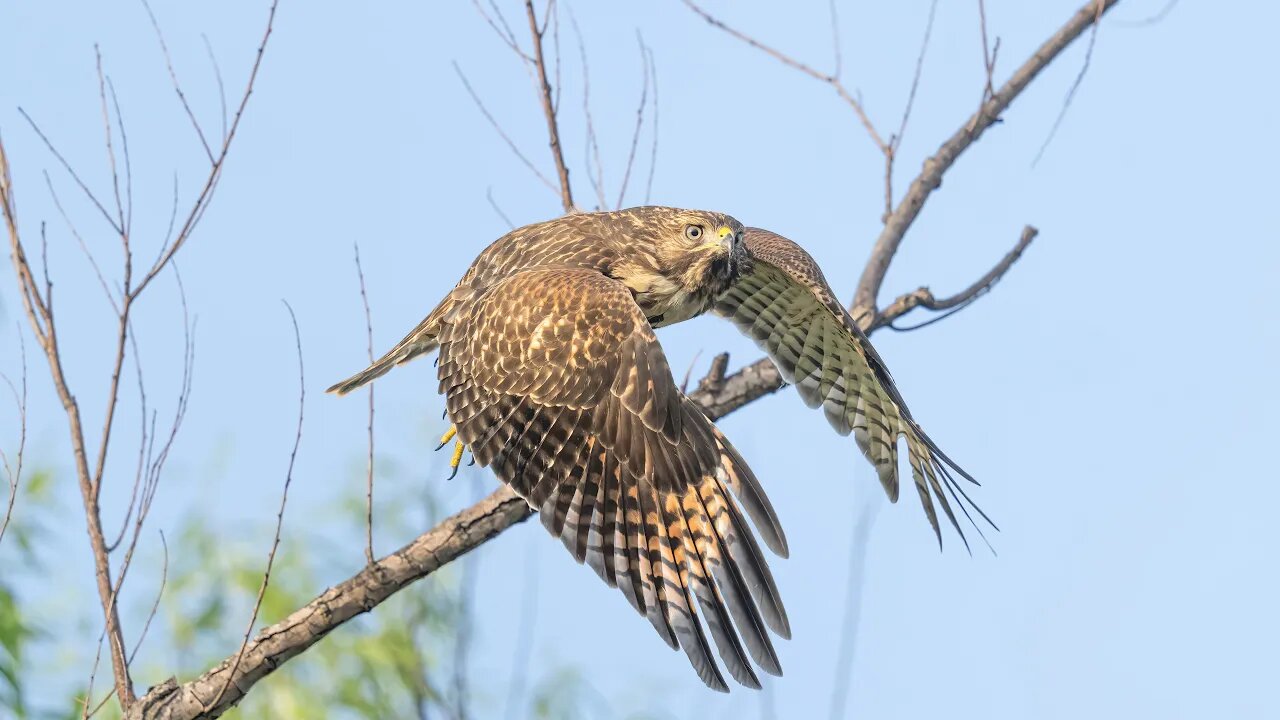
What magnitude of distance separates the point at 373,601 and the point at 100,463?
984mm

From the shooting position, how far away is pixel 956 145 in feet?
17.3

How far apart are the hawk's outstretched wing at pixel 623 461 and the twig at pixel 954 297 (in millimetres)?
1415

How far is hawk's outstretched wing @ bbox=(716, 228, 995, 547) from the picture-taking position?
16.3 feet

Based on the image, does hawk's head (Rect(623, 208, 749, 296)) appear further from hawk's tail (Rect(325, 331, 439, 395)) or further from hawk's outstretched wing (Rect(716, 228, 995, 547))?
hawk's tail (Rect(325, 331, 439, 395))

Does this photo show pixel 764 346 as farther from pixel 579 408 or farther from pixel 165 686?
pixel 165 686

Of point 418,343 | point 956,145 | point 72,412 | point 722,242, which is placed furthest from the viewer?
point 956,145

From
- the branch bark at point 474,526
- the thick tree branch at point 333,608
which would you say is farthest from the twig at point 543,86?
the thick tree branch at point 333,608

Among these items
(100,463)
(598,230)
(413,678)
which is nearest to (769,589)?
(413,678)

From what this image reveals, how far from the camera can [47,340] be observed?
3645 mm

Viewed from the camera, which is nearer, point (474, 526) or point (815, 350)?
point (474, 526)

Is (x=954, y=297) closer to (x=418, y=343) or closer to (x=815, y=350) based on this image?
(x=815, y=350)

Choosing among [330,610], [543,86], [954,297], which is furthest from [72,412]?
[954,297]

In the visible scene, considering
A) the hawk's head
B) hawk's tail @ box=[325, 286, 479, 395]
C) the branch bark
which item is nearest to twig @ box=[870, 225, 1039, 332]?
the branch bark

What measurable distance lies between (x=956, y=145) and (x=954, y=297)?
0.63m
